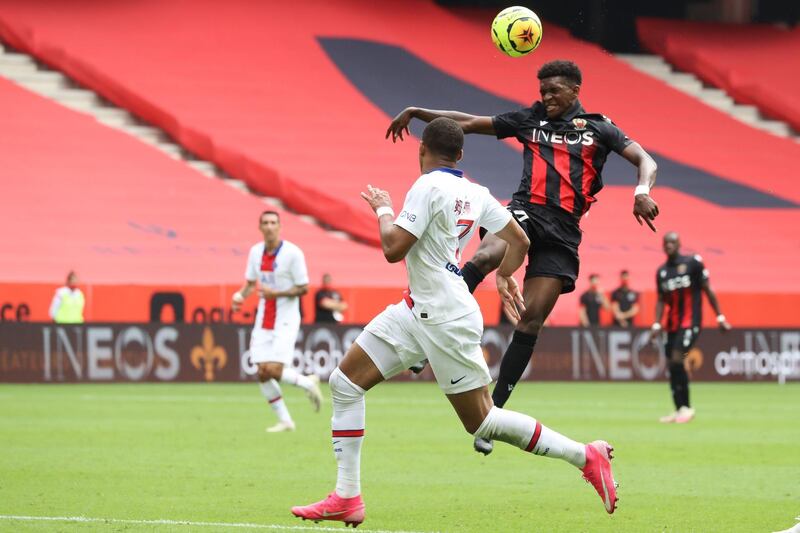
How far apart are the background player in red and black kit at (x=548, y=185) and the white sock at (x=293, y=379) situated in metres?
6.25

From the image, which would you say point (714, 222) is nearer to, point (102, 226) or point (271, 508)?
point (102, 226)

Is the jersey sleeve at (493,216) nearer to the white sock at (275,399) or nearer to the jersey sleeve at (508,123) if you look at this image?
the jersey sleeve at (508,123)

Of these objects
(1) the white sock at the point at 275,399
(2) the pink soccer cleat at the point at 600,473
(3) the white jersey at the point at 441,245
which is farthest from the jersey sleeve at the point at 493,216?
(1) the white sock at the point at 275,399

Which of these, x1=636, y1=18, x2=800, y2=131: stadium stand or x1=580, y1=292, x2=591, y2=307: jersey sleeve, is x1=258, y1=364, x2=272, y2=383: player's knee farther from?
x1=636, y1=18, x2=800, y2=131: stadium stand

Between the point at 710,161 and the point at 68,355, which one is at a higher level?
the point at 710,161

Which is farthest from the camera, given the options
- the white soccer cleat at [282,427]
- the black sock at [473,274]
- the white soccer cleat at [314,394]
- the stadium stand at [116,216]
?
the stadium stand at [116,216]

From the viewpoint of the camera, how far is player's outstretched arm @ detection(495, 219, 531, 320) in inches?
322

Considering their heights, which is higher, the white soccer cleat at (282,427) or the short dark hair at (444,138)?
the short dark hair at (444,138)

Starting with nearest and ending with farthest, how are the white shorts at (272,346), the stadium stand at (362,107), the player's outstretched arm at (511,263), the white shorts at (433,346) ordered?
the white shorts at (433,346) → the player's outstretched arm at (511,263) → the white shorts at (272,346) → the stadium stand at (362,107)

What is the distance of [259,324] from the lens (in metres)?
15.8

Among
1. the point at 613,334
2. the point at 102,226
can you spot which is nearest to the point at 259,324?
the point at 613,334

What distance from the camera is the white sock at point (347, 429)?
8008 mm

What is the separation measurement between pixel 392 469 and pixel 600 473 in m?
3.58

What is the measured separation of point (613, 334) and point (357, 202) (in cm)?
799
